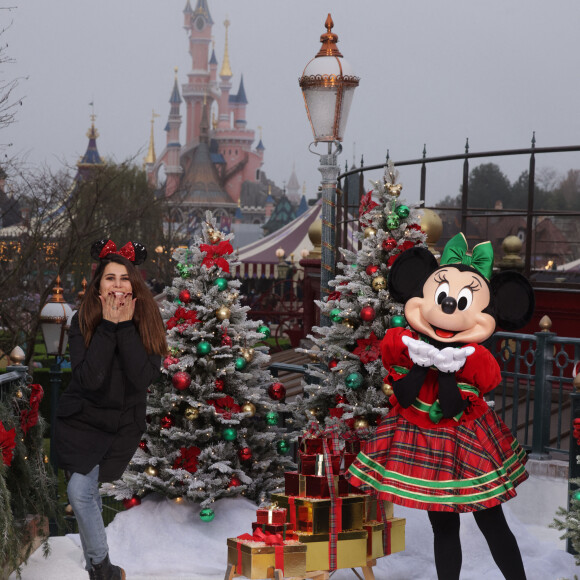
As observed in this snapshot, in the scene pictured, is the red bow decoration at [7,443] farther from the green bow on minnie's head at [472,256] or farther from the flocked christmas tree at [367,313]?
the green bow on minnie's head at [472,256]

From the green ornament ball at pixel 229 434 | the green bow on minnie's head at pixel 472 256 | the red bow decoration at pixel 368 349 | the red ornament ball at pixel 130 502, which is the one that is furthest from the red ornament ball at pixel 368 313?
the red ornament ball at pixel 130 502

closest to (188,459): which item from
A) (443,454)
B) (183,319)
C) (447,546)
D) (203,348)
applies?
(203,348)

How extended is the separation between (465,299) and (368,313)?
1471 mm

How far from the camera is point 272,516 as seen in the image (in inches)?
204

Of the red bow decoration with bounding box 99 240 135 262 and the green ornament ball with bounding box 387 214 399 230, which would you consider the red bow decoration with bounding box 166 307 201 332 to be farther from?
the green ornament ball with bounding box 387 214 399 230

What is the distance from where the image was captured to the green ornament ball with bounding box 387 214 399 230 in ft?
20.7

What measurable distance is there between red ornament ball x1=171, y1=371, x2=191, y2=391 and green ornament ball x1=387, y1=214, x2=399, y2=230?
5.86ft

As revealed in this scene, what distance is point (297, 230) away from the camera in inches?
1308

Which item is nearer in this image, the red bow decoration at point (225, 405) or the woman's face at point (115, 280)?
the woman's face at point (115, 280)

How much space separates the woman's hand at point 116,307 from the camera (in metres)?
4.96

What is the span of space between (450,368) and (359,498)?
3.84 ft

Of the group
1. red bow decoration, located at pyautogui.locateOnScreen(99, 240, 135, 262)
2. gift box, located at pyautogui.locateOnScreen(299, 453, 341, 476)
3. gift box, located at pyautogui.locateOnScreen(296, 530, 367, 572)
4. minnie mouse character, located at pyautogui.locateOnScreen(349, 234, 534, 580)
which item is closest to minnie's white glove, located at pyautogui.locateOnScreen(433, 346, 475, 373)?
minnie mouse character, located at pyautogui.locateOnScreen(349, 234, 534, 580)

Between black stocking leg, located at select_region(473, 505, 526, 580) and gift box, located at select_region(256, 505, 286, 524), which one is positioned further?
gift box, located at select_region(256, 505, 286, 524)

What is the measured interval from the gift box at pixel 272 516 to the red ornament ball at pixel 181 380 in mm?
1548
